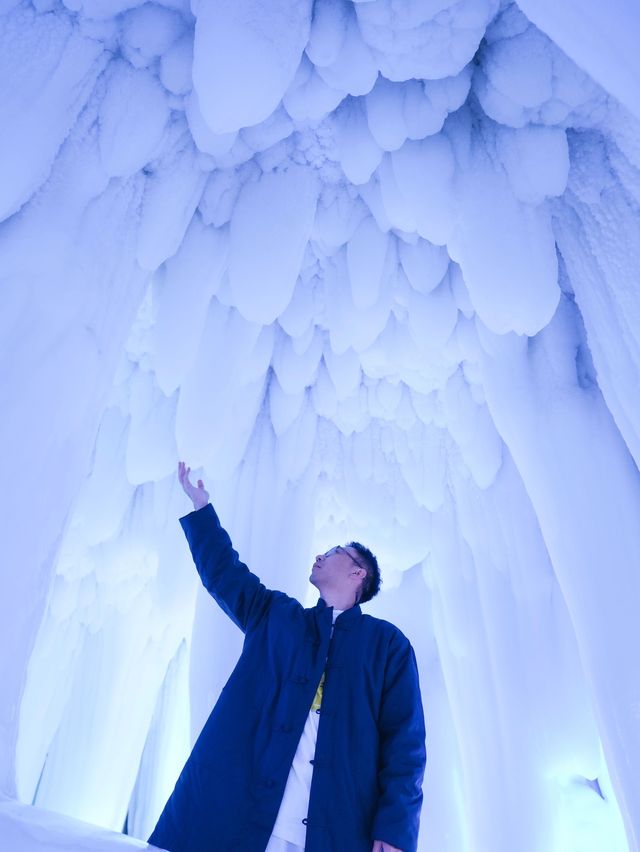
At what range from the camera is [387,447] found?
5.43 m

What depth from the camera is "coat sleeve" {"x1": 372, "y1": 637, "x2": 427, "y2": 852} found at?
5.73 ft

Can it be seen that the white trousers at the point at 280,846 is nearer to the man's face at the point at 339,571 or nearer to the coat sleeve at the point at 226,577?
Answer: the coat sleeve at the point at 226,577

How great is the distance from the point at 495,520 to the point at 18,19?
4100 millimetres

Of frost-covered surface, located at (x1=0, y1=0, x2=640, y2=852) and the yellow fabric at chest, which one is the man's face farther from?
frost-covered surface, located at (x1=0, y1=0, x2=640, y2=852)

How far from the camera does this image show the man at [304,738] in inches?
68.7

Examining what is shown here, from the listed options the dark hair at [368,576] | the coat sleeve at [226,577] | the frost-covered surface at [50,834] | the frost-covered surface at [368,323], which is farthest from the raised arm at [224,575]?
the frost-covered surface at [50,834]

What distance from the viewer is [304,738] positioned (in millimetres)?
1912

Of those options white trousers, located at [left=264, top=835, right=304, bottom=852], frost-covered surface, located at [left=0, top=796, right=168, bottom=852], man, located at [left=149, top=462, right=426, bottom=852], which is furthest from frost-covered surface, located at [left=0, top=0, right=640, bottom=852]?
white trousers, located at [left=264, top=835, right=304, bottom=852]

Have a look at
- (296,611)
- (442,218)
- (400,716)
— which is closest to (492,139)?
(442,218)

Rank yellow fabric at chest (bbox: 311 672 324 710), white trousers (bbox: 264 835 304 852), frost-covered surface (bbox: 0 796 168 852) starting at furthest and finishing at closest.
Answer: yellow fabric at chest (bbox: 311 672 324 710), white trousers (bbox: 264 835 304 852), frost-covered surface (bbox: 0 796 168 852)

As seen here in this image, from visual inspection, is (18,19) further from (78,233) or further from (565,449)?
(565,449)

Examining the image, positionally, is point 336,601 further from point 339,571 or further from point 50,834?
point 50,834

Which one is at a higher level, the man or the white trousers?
the man

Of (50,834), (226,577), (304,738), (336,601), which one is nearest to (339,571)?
(336,601)
